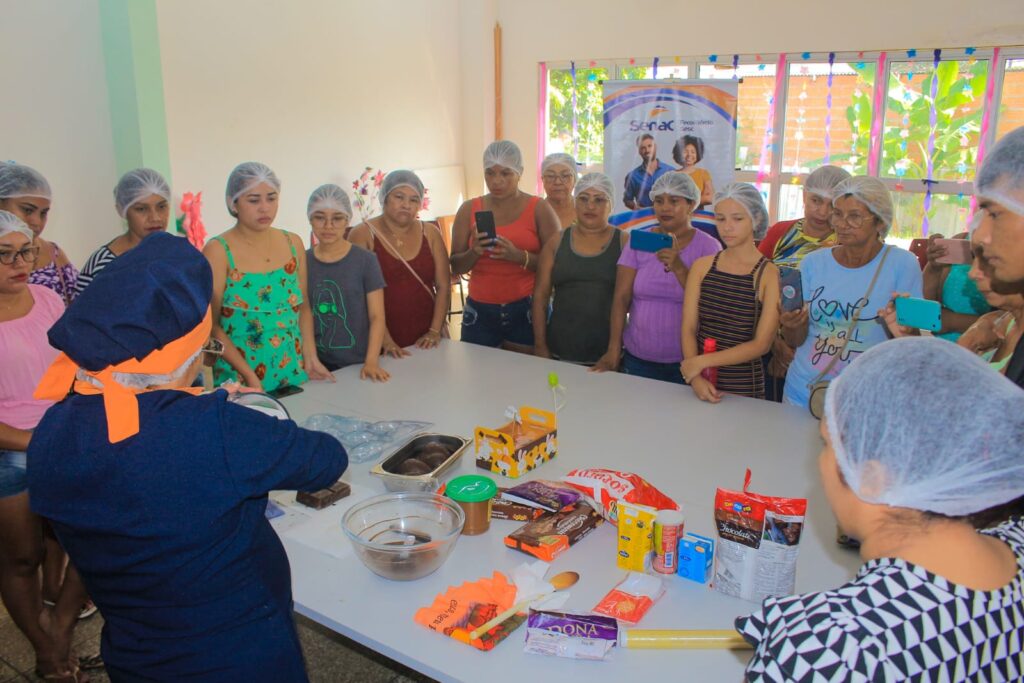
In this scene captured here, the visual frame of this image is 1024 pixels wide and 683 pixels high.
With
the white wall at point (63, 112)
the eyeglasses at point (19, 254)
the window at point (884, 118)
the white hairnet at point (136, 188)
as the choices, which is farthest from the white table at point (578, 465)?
the window at point (884, 118)

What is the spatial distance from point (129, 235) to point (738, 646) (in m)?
2.63

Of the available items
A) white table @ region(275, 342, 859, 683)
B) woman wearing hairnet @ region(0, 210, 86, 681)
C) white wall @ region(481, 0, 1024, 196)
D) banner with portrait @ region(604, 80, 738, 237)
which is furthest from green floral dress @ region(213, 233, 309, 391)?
white wall @ region(481, 0, 1024, 196)

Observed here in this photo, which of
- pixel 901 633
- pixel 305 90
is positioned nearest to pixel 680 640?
pixel 901 633

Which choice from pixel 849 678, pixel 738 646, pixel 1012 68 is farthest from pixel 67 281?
pixel 1012 68

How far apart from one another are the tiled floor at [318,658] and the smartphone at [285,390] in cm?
80

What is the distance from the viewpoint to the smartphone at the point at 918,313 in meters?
2.17

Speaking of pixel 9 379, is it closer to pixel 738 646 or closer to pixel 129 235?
pixel 129 235

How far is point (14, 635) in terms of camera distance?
2578mm

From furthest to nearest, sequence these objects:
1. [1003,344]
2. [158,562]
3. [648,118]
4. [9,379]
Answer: [648,118]
[9,379]
[1003,344]
[158,562]

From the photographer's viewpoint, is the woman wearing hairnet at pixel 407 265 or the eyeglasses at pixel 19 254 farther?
the woman wearing hairnet at pixel 407 265

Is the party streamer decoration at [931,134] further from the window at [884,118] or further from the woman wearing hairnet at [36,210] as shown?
the woman wearing hairnet at [36,210]

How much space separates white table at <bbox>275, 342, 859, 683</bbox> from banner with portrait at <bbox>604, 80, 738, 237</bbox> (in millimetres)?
2680

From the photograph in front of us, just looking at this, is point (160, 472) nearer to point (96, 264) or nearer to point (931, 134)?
point (96, 264)

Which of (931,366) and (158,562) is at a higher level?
(931,366)
